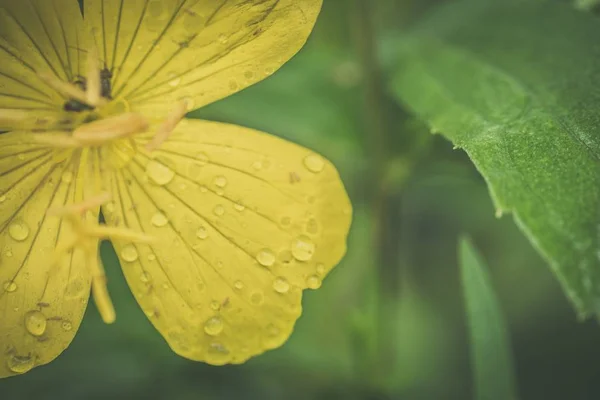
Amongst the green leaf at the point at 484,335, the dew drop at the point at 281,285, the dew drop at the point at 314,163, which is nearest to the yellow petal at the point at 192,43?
the dew drop at the point at 314,163

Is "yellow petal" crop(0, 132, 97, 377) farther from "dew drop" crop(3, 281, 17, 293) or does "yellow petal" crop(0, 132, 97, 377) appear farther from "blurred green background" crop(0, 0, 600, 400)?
"blurred green background" crop(0, 0, 600, 400)

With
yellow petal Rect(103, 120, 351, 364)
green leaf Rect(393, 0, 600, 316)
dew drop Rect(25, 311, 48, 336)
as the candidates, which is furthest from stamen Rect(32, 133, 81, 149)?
green leaf Rect(393, 0, 600, 316)

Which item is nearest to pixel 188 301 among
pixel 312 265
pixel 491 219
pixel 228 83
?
pixel 312 265

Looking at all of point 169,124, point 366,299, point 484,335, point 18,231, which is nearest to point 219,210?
point 169,124

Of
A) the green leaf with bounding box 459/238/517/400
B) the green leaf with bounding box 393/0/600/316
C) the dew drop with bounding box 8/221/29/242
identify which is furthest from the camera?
the green leaf with bounding box 459/238/517/400

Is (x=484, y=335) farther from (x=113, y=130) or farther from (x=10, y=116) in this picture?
(x=10, y=116)

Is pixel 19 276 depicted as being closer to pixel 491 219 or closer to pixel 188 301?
pixel 188 301
